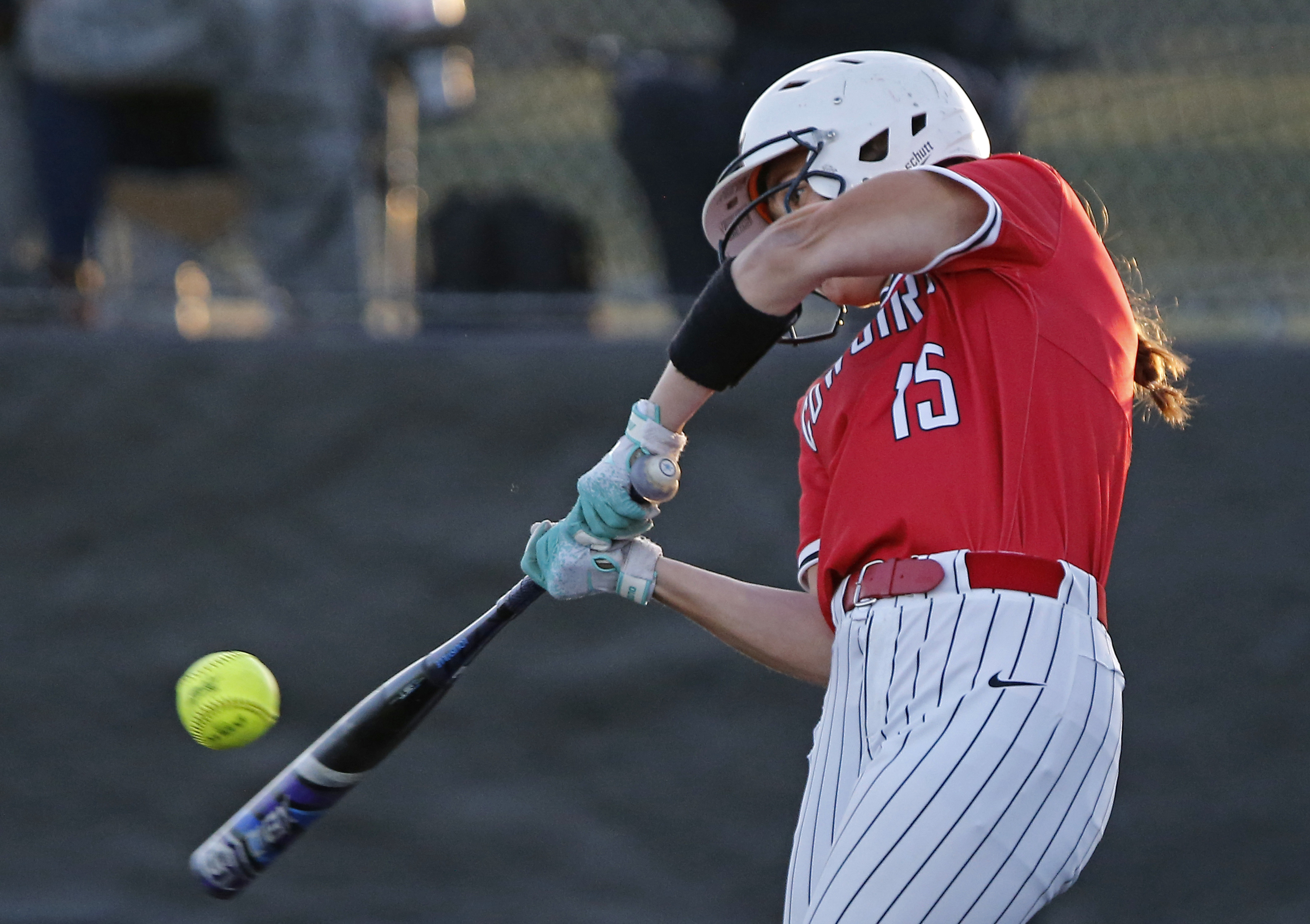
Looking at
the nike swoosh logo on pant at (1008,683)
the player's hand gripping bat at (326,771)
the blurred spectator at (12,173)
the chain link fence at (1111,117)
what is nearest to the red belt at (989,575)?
the nike swoosh logo on pant at (1008,683)

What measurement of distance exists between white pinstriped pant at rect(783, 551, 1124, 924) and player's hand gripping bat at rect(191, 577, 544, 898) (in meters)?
0.78

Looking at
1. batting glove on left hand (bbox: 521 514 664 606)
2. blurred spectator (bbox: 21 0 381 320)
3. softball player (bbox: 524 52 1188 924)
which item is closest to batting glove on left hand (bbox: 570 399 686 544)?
softball player (bbox: 524 52 1188 924)

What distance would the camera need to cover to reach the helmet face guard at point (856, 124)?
2322 mm

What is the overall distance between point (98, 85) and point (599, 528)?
301cm

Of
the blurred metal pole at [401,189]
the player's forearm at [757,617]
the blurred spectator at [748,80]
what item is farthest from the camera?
the blurred metal pole at [401,189]

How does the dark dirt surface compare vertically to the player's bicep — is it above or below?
below

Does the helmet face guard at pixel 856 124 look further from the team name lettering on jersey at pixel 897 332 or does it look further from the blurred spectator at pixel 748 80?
the blurred spectator at pixel 748 80

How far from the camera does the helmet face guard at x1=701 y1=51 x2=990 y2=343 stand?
7.62 ft

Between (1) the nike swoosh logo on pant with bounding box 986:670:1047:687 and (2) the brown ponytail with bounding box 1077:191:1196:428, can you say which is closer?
(1) the nike swoosh logo on pant with bounding box 986:670:1047:687

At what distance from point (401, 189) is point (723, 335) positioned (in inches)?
134

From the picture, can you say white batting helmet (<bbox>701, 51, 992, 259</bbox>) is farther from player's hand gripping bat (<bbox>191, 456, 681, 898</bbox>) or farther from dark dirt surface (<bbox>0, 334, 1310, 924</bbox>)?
dark dirt surface (<bbox>0, 334, 1310, 924</bbox>)

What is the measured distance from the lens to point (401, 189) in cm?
538

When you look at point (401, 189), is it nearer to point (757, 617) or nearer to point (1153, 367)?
point (757, 617)

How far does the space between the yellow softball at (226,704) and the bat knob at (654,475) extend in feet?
3.30
